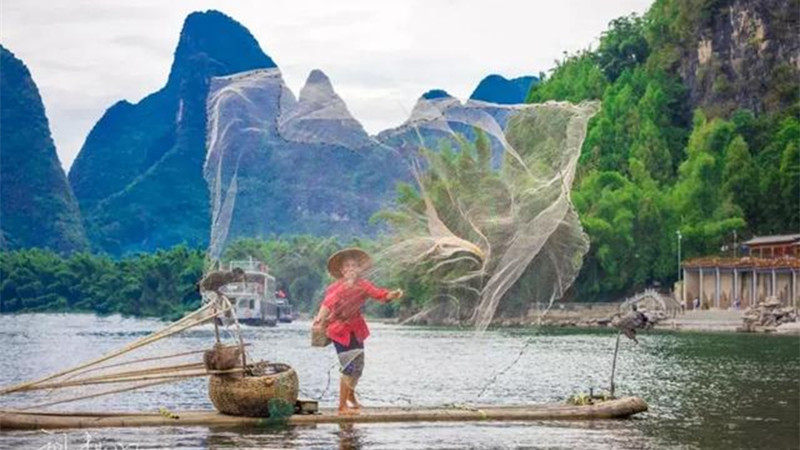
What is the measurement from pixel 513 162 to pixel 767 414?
335 inches

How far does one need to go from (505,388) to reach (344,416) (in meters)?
11.7

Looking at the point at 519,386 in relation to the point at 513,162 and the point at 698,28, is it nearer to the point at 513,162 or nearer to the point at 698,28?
the point at 513,162

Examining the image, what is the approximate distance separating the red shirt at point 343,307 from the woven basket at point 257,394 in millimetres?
1035

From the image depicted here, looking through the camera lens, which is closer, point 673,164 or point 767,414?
point 767,414

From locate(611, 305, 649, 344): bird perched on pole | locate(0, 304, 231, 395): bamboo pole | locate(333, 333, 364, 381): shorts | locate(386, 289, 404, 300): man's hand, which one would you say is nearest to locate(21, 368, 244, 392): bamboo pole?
locate(0, 304, 231, 395): bamboo pole

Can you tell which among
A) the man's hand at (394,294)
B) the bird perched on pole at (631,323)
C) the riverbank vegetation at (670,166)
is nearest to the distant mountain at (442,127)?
the man's hand at (394,294)

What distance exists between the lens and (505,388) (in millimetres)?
33250

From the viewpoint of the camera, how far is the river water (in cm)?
2067

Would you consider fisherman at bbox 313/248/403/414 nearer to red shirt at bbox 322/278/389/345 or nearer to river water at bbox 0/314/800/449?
red shirt at bbox 322/278/389/345

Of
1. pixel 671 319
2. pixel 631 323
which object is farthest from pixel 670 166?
pixel 631 323

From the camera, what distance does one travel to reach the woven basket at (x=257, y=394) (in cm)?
2166

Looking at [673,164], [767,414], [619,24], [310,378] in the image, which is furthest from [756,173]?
[767,414]

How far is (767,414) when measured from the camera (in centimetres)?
2661

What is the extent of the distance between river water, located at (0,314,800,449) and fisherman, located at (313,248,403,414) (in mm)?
1115
